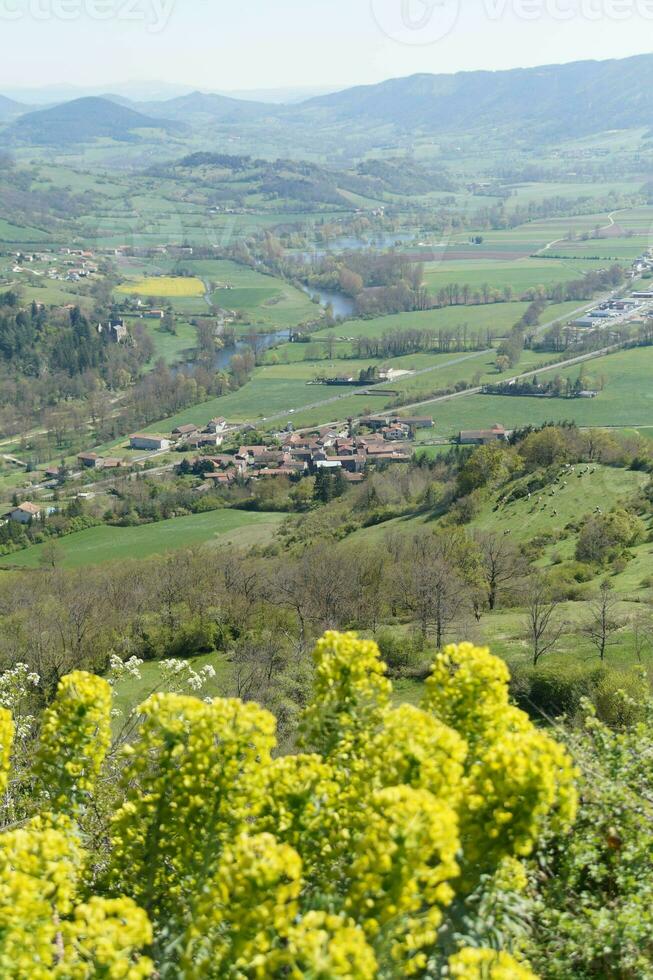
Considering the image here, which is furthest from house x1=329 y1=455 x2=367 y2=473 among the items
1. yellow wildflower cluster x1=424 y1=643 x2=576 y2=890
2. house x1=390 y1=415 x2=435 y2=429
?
yellow wildflower cluster x1=424 y1=643 x2=576 y2=890

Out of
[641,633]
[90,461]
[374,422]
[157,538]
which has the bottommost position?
[157,538]

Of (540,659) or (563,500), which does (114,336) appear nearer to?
(563,500)

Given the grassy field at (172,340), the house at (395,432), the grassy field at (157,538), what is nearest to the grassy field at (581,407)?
the house at (395,432)

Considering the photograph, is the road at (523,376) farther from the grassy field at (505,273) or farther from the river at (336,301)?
the river at (336,301)

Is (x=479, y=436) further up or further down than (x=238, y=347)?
further down

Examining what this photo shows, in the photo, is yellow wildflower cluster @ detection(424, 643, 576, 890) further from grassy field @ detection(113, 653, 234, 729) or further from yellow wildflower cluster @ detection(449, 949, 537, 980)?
grassy field @ detection(113, 653, 234, 729)

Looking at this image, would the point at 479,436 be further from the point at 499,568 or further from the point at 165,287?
the point at 165,287

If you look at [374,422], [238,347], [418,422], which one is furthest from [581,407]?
[238,347]
